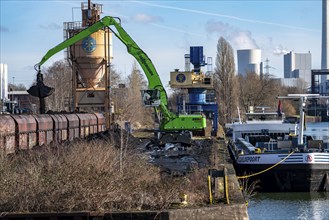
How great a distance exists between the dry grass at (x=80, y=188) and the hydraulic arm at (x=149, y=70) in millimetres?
26644

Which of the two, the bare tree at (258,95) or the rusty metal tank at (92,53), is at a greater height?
the rusty metal tank at (92,53)

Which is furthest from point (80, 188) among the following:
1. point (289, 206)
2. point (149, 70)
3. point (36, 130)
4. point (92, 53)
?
point (92, 53)

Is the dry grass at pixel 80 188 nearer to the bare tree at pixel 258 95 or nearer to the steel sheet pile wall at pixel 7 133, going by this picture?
the steel sheet pile wall at pixel 7 133

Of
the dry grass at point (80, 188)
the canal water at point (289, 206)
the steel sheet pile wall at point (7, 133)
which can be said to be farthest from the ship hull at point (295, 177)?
the dry grass at point (80, 188)

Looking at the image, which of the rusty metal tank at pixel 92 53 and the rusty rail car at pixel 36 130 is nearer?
the rusty rail car at pixel 36 130

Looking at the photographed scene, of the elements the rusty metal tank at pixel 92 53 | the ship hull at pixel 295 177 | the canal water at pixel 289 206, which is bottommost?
the canal water at pixel 289 206

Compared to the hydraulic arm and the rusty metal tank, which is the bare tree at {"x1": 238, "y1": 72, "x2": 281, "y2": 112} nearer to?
the rusty metal tank

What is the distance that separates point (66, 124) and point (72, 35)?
16.4 meters

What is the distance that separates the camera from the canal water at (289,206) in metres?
26.2

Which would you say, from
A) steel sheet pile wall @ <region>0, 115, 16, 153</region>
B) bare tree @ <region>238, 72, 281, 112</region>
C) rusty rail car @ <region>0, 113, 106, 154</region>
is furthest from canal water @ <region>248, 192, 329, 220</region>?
bare tree @ <region>238, 72, 281, 112</region>

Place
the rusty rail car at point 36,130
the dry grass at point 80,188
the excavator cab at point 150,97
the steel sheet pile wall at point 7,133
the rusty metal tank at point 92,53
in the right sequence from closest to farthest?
the dry grass at point 80,188, the steel sheet pile wall at point 7,133, the rusty rail car at point 36,130, the excavator cab at point 150,97, the rusty metal tank at point 92,53

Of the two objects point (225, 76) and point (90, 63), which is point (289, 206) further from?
point (225, 76)

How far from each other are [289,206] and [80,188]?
14.4 m

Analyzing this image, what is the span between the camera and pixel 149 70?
153ft
